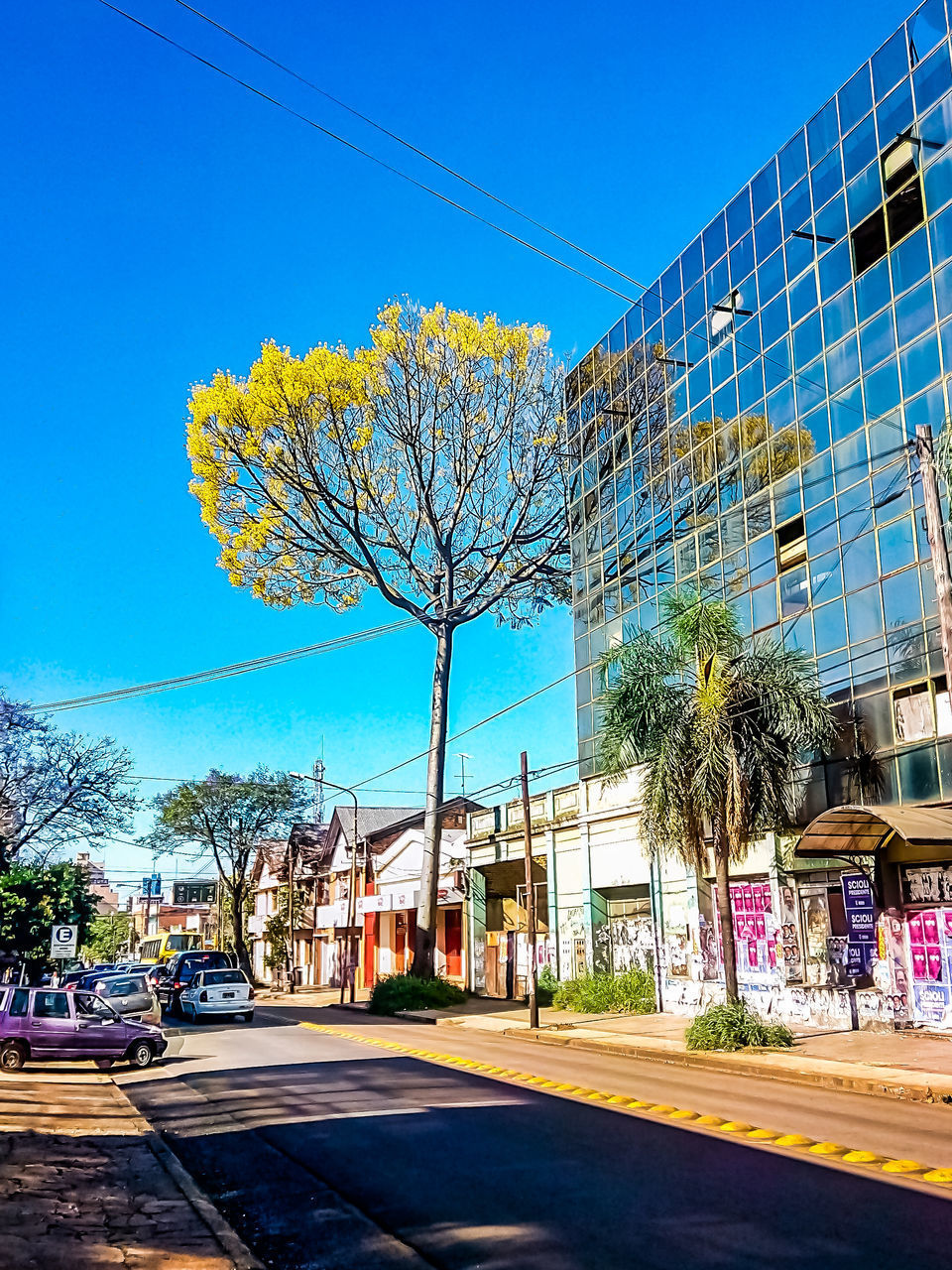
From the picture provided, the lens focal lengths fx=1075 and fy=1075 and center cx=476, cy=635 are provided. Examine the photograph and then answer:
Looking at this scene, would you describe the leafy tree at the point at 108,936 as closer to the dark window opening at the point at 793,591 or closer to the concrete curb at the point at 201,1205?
the dark window opening at the point at 793,591

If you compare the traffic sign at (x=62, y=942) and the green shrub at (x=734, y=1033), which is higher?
the traffic sign at (x=62, y=942)

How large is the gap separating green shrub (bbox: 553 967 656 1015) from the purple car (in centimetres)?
1326

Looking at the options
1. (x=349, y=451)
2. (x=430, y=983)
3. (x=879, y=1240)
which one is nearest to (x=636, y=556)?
(x=349, y=451)

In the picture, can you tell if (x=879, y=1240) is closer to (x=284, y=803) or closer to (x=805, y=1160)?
(x=805, y=1160)

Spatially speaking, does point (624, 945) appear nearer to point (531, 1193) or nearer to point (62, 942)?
point (62, 942)

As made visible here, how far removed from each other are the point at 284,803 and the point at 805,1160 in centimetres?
5421

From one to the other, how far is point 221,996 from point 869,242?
88.9ft

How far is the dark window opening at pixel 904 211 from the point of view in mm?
21406

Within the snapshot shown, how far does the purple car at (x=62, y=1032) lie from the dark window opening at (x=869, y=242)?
21.2 m

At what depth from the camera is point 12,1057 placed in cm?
1859

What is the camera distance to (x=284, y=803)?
6128 cm

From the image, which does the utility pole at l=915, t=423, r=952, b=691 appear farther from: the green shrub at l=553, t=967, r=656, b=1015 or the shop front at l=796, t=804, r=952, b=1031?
the green shrub at l=553, t=967, r=656, b=1015

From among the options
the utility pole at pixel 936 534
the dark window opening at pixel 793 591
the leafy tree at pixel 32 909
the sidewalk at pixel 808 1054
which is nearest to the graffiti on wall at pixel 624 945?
the sidewalk at pixel 808 1054

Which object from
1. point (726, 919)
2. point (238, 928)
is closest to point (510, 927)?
point (726, 919)
